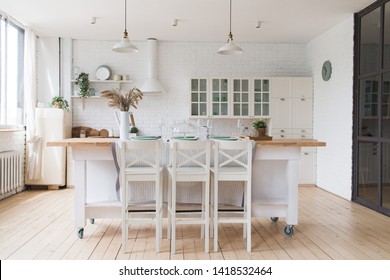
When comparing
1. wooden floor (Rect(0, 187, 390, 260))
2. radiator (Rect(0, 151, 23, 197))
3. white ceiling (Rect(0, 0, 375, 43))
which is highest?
white ceiling (Rect(0, 0, 375, 43))

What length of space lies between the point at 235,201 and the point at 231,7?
2.94 metres

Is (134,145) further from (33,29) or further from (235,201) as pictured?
(33,29)

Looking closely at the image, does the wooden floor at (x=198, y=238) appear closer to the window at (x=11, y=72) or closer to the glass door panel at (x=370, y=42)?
the window at (x=11, y=72)

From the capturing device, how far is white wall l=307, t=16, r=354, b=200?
6070 millimetres

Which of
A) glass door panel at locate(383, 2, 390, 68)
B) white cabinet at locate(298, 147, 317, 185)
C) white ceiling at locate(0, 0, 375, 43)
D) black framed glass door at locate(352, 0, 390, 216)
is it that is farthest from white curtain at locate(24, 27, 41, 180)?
glass door panel at locate(383, 2, 390, 68)

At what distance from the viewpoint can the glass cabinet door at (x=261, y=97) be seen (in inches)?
291

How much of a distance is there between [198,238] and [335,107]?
3.77 metres

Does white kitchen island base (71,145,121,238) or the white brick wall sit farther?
the white brick wall

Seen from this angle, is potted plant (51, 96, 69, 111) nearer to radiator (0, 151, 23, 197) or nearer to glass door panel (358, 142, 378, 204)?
radiator (0, 151, 23, 197)

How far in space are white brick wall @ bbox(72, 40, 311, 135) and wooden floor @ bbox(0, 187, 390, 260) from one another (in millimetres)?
2669

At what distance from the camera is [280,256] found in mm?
3420

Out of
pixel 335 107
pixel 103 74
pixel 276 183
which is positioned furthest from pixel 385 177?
pixel 103 74

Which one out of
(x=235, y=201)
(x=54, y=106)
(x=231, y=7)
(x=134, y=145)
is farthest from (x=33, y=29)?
(x=235, y=201)

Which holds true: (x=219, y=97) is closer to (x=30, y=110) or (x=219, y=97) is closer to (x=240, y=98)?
(x=240, y=98)
